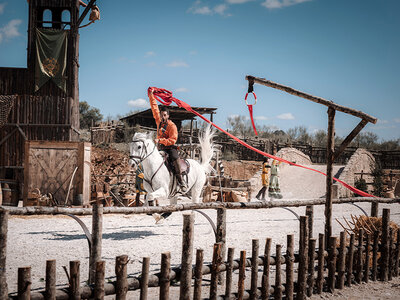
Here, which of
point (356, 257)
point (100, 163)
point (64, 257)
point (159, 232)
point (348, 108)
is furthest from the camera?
point (100, 163)

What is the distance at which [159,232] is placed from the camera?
24.1 ft

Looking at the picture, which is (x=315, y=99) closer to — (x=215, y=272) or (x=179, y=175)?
(x=215, y=272)

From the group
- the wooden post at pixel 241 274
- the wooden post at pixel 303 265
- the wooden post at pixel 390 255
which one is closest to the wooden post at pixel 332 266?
the wooden post at pixel 303 265

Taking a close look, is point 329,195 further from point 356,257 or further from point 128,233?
point 128,233

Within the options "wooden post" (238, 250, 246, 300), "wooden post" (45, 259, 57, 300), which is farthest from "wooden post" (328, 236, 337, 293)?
"wooden post" (45, 259, 57, 300)

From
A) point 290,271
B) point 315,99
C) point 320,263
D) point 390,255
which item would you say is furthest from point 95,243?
point 390,255

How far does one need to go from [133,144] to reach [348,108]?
4047mm

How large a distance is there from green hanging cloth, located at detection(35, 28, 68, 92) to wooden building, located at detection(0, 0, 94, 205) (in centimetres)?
3

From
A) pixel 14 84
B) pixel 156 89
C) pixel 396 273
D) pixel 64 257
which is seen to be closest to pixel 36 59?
pixel 14 84

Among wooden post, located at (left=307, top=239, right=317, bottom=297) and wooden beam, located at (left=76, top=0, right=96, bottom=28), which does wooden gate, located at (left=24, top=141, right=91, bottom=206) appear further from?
wooden post, located at (left=307, top=239, right=317, bottom=297)

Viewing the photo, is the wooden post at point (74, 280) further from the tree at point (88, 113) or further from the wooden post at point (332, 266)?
the tree at point (88, 113)

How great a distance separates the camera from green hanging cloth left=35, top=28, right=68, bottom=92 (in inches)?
494

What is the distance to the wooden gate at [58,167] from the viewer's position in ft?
35.0

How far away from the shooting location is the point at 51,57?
498 inches
